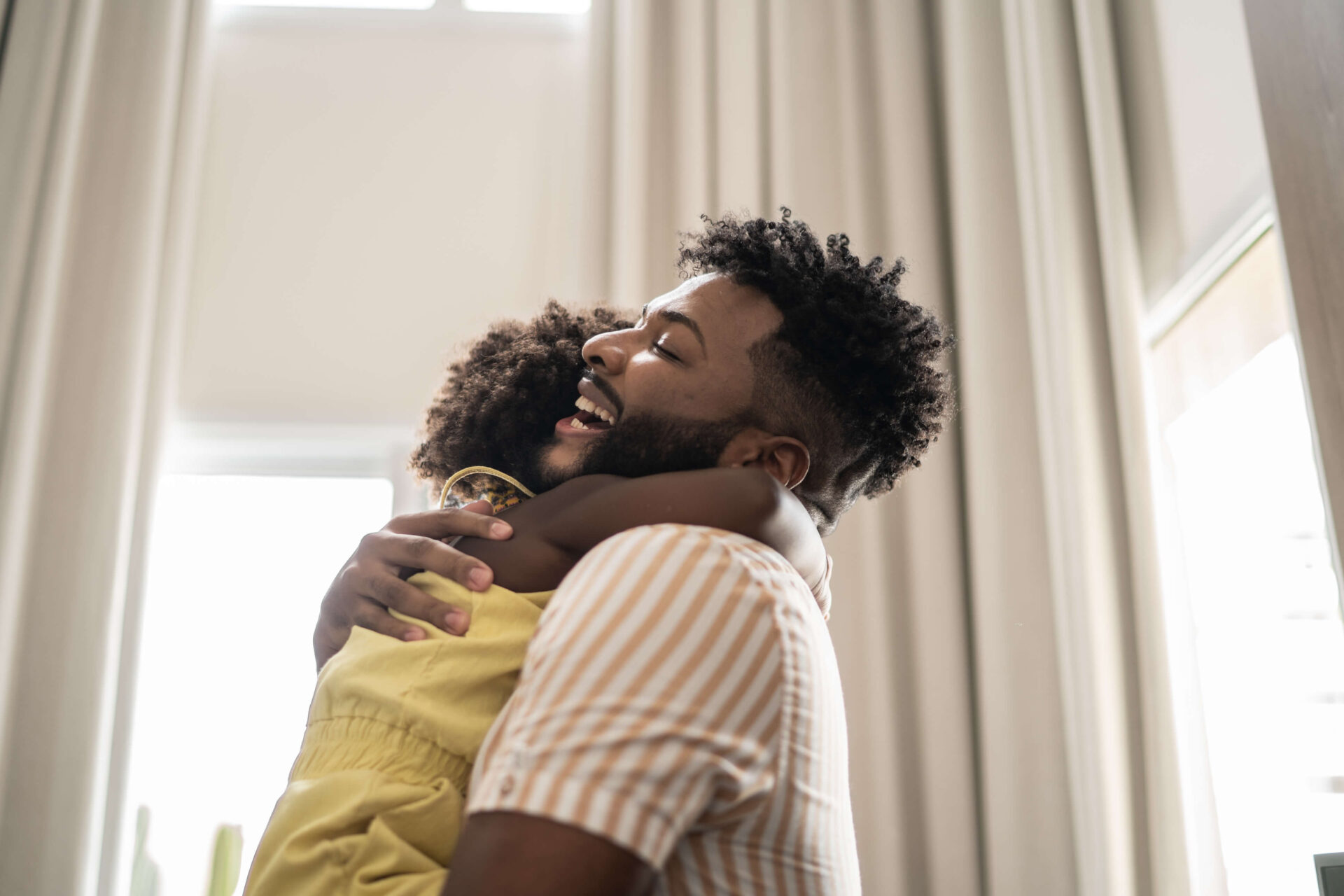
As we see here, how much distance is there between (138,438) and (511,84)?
1.23 metres

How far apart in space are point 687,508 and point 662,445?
0.74ft

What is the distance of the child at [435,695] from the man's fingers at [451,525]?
0.01 m

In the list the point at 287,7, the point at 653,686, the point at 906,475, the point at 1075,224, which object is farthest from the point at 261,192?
the point at 653,686

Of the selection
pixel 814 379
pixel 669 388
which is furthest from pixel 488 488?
pixel 814 379

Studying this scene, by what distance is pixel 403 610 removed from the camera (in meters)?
0.87

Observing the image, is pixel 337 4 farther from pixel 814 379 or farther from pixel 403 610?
pixel 403 610

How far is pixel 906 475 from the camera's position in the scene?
2.16 metres

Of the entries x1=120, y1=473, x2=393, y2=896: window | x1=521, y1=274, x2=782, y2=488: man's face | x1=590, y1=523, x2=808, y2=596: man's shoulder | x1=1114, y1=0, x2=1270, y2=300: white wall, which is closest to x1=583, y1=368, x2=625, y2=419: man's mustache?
x1=521, y1=274, x2=782, y2=488: man's face

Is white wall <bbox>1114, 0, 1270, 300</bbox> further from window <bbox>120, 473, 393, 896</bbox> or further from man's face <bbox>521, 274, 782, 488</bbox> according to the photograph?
window <bbox>120, 473, 393, 896</bbox>

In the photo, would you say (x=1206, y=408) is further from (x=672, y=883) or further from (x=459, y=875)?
(x=459, y=875)

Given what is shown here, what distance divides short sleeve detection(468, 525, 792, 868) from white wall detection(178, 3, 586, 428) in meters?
1.73

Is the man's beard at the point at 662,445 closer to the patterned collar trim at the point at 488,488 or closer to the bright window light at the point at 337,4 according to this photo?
the patterned collar trim at the point at 488,488

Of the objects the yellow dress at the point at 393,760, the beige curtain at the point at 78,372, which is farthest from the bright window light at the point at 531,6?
the yellow dress at the point at 393,760

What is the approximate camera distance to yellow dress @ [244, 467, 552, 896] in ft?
2.35
